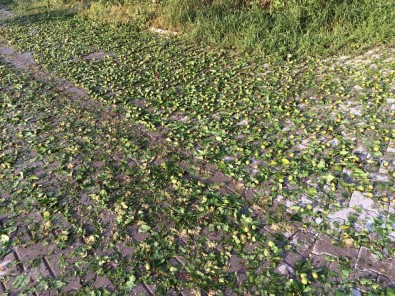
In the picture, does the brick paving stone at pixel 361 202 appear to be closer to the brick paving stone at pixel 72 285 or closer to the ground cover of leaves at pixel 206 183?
the ground cover of leaves at pixel 206 183

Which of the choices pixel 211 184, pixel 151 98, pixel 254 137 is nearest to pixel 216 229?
pixel 211 184

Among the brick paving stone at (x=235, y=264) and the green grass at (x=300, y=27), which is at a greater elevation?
the green grass at (x=300, y=27)

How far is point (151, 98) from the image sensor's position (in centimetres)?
624

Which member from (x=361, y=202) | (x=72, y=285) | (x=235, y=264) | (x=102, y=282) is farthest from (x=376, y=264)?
(x=72, y=285)

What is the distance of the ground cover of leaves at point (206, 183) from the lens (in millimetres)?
3053

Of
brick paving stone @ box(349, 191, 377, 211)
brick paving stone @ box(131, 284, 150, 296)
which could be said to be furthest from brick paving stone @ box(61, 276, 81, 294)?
brick paving stone @ box(349, 191, 377, 211)

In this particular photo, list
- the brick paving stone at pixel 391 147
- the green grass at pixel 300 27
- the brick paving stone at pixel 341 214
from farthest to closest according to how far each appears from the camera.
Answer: the green grass at pixel 300 27, the brick paving stone at pixel 391 147, the brick paving stone at pixel 341 214

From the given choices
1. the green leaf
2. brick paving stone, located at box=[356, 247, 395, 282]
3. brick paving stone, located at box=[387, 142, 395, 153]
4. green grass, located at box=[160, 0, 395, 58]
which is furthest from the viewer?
green grass, located at box=[160, 0, 395, 58]

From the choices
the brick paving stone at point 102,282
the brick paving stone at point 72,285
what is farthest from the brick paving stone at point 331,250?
the brick paving stone at point 72,285

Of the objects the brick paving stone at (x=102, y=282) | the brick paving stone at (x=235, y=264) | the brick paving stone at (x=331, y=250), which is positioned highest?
Result: the brick paving stone at (x=331, y=250)

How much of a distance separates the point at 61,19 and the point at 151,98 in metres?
8.60

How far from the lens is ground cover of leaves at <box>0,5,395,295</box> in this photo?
120 inches

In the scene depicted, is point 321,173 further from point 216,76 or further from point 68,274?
point 216,76

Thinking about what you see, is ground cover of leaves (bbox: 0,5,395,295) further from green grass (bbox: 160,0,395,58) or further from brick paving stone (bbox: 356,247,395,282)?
green grass (bbox: 160,0,395,58)
